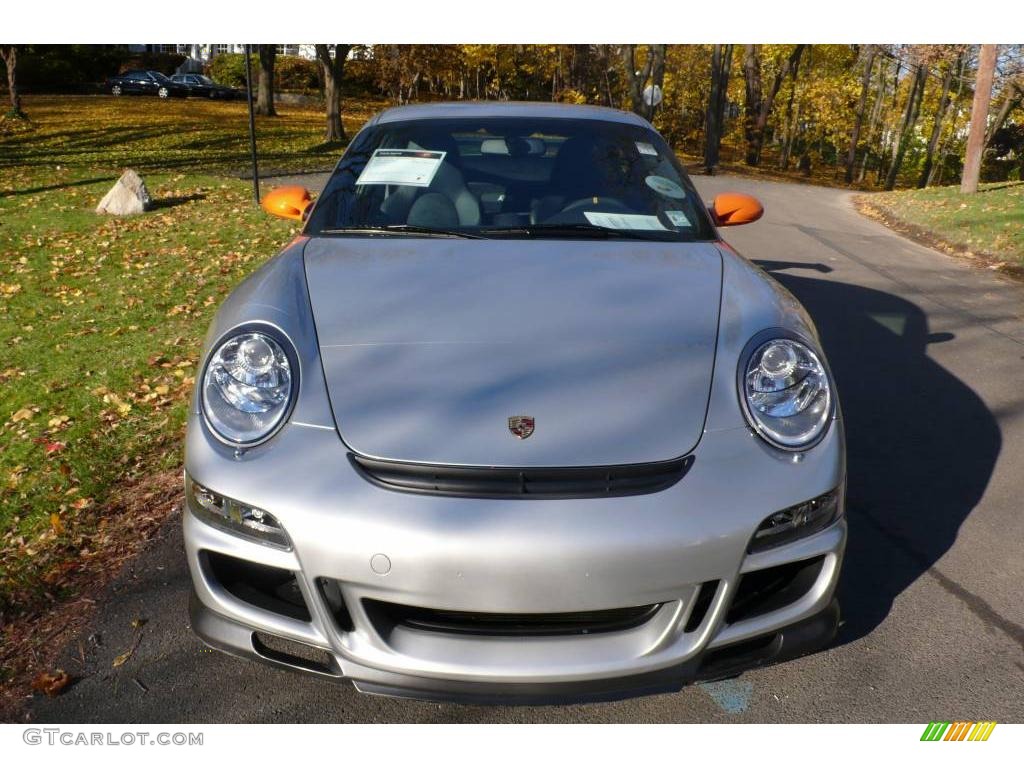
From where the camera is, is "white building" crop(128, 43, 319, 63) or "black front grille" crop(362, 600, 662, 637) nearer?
"black front grille" crop(362, 600, 662, 637)

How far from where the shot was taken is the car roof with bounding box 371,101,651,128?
13.5 ft

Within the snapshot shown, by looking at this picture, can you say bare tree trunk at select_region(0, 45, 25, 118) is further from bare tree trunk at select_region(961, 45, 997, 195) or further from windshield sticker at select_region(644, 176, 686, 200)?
windshield sticker at select_region(644, 176, 686, 200)

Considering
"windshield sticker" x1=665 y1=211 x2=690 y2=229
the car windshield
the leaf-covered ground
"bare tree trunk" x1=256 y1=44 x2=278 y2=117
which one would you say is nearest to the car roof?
the car windshield

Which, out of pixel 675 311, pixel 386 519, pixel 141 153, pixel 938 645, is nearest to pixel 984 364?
pixel 938 645

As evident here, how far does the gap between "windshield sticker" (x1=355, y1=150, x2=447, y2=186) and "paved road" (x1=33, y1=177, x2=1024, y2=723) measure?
162cm

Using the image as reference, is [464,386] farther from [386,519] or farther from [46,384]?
[46,384]

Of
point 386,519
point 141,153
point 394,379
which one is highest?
point 394,379

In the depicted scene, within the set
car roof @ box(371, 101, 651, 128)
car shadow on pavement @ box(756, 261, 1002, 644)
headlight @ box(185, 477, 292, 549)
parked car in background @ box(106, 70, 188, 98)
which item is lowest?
parked car in background @ box(106, 70, 188, 98)

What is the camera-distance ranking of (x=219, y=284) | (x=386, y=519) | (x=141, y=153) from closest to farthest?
(x=386, y=519)
(x=219, y=284)
(x=141, y=153)

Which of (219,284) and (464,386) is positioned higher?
(464,386)

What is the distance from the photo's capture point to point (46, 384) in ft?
17.3

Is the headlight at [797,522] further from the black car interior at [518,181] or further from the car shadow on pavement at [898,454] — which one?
the black car interior at [518,181]

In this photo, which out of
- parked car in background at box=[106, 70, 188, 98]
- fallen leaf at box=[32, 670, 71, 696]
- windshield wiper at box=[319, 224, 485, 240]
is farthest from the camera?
parked car in background at box=[106, 70, 188, 98]

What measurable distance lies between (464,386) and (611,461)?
1.46ft
